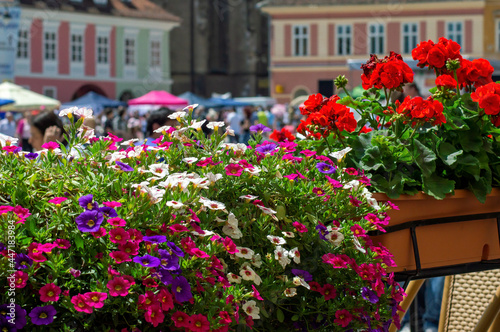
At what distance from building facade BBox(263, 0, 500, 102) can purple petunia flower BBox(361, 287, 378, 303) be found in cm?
3785

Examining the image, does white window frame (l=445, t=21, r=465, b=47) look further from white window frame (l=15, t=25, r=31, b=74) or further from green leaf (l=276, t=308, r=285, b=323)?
green leaf (l=276, t=308, r=285, b=323)

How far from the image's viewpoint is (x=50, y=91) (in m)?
39.4

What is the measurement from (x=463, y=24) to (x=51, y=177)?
40.3 m

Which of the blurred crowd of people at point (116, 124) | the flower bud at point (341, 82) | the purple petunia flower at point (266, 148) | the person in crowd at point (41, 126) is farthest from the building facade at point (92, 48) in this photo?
the purple petunia flower at point (266, 148)

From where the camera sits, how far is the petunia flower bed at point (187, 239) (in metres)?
1.69

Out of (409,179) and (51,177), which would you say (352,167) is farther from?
(51,177)

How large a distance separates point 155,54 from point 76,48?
4.99 m

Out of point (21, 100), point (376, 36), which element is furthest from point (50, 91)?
point (21, 100)

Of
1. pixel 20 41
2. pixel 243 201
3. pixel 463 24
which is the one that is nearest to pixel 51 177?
pixel 243 201

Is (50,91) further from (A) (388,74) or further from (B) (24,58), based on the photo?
(A) (388,74)

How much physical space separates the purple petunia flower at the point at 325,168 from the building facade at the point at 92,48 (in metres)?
37.2

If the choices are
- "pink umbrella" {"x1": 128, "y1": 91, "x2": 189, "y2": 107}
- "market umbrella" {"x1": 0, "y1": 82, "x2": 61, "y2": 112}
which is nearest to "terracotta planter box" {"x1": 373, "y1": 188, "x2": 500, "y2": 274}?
"market umbrella" {"x1": 0, "y1": 82, "x2": 61, "y2": 112}

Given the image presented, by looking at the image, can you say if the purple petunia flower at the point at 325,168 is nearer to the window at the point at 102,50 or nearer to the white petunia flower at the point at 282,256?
the white petunia flower at the point at 282,256

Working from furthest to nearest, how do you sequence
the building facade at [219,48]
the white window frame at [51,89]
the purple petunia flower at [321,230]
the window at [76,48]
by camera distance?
the building facade at [219,48] < the window at [76,48] < the white window frame at [51,89] < the purple petunia flower at [321,230]
